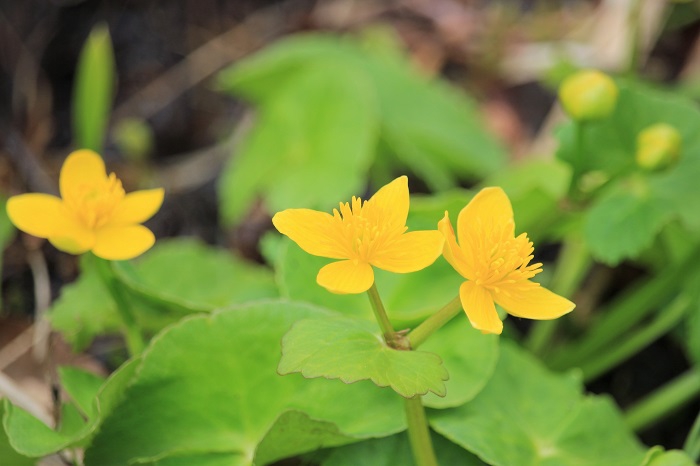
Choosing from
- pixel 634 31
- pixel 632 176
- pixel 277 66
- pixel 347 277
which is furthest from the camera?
pixel 277 66

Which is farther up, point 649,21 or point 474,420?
point 649,21

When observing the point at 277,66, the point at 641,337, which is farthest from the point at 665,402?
the point at 277,66

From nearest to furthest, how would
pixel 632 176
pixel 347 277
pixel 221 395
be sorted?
1. pixel 347 277
2. pixel 221 395
3. pixel 632 176

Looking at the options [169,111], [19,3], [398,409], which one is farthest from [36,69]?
[398,409]

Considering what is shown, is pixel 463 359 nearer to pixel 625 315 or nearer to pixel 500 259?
pixel 500 259

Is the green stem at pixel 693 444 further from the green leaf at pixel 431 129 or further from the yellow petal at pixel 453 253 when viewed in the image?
the green leaf at pixel 431 129

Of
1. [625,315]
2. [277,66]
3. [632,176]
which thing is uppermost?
[277,66]

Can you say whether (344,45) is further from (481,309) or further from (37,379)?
(481,309)
